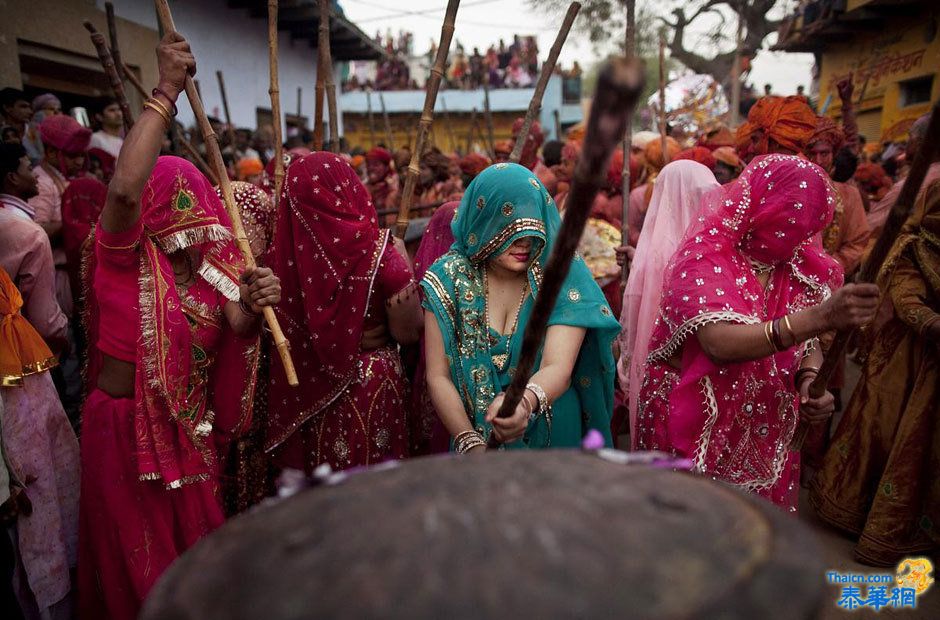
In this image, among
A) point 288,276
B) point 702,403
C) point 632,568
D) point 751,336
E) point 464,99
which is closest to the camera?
point 632,568

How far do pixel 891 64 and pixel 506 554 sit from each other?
680 inches

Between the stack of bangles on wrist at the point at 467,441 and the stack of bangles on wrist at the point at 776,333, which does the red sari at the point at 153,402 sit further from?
the stack of bangles on wrist at the point at 776,333

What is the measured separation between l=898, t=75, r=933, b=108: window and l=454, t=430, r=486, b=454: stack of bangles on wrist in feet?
49.6

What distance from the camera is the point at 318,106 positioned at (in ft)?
10.2

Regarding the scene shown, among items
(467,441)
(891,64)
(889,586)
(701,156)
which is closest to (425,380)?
(467,441)

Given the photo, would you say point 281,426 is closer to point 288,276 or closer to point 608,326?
point 288,276

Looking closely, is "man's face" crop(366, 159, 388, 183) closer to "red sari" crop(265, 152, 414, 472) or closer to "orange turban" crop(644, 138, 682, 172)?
"orange turban" crop(644, 138, 682, 172)

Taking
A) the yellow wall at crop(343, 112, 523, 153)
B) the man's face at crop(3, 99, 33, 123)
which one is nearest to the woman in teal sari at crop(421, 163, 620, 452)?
the man's face at crop(3, 99, 33, 123)

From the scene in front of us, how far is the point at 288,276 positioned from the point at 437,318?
0.75m

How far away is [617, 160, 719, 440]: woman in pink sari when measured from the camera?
3191 mm

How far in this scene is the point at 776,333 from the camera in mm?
2055

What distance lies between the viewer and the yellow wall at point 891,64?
1305 centimetres

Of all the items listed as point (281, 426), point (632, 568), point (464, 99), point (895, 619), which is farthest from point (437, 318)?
point (464, 99)

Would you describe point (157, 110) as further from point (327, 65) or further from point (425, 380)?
point (425, 380)
